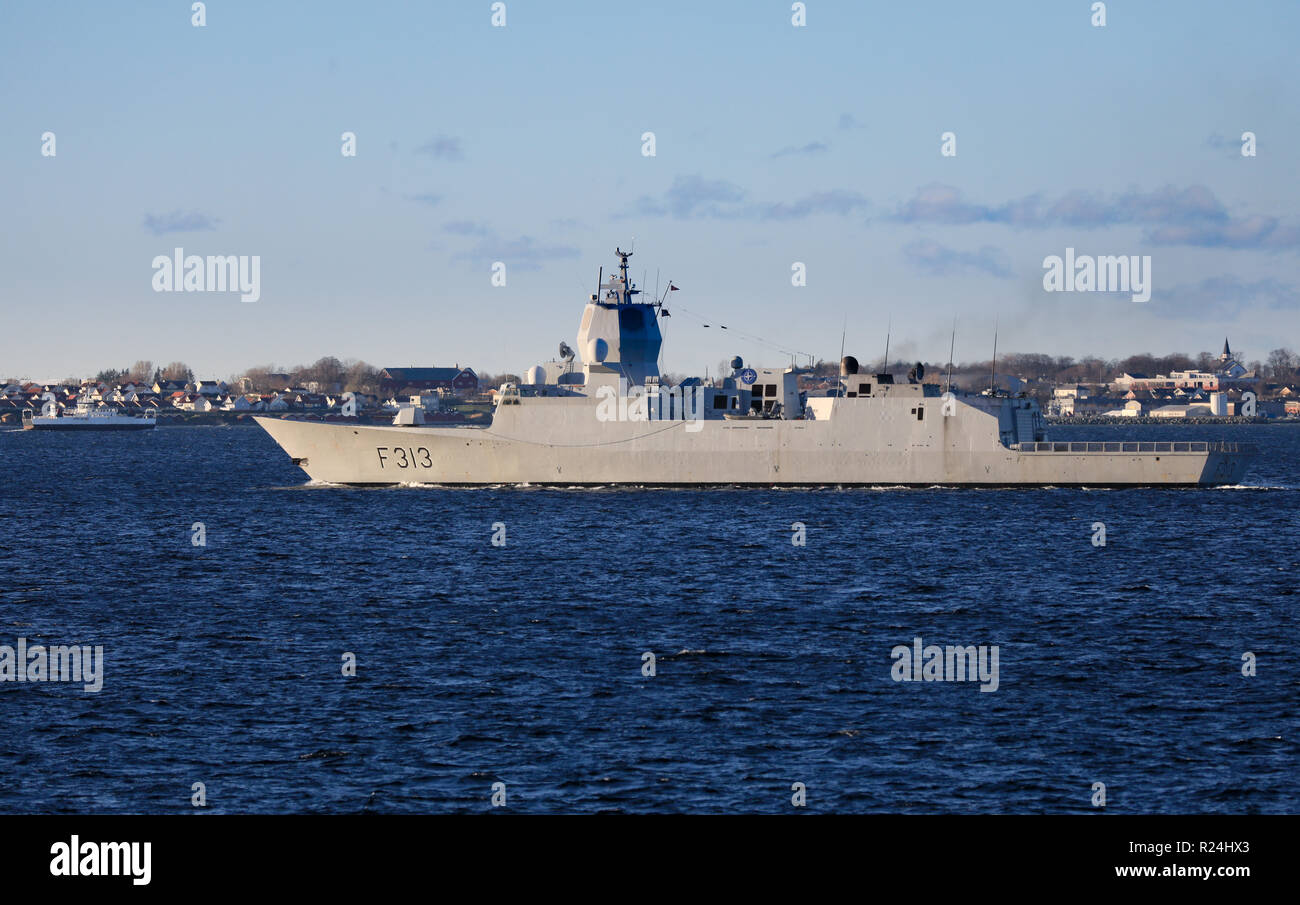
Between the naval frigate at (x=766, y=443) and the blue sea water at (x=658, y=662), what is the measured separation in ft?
18.9

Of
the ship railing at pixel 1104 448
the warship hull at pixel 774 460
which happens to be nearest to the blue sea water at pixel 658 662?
the warship hull at pixel 774 460

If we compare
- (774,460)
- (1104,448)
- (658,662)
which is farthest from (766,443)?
(658,662)

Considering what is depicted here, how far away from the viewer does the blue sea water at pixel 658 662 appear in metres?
13.8

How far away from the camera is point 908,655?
20.4 m

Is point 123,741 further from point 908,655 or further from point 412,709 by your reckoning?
point 908,655

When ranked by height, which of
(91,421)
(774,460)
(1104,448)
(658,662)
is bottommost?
(658,662)

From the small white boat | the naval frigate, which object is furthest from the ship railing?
the small white boat

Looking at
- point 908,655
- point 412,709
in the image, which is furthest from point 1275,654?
point 412,709

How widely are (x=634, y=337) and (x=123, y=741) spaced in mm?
38443

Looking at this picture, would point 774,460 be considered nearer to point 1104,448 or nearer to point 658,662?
point 1104,448

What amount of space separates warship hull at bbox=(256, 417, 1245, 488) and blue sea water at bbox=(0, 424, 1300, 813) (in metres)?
5.67

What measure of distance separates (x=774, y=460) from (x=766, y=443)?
730 millimetres

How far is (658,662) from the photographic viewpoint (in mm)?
19875
